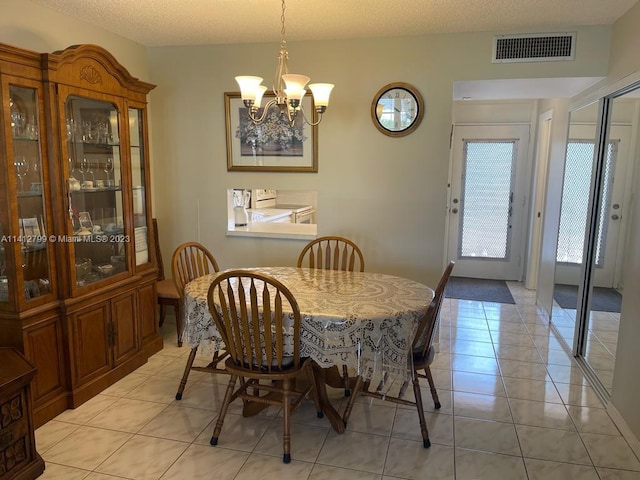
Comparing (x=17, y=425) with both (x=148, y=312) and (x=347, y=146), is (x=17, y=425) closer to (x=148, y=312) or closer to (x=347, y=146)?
(x=148, y=312)

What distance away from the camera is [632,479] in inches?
84.4

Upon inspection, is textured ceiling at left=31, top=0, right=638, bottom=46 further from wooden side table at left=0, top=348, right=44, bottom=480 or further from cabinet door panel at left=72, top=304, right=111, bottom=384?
wooden side table at left=0, top=348, right=44, bottom=480

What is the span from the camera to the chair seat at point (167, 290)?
363cm

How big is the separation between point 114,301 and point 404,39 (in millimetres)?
2689

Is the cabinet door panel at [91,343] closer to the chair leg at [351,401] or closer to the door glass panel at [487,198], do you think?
the chair leg at [351,401]

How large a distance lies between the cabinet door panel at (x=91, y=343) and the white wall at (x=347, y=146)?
127 cm

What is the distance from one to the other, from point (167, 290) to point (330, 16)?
2336 mm

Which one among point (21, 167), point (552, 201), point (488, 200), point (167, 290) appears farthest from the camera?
point (488, 200)

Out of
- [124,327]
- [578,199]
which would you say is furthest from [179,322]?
[578,199]

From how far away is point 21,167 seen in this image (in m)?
2.42

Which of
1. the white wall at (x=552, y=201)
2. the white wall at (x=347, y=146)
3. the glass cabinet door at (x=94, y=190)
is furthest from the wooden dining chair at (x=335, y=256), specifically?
the white wall at (x=552, y=201)

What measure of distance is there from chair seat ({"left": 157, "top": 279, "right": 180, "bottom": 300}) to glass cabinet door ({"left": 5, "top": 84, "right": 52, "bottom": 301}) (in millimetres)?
1118

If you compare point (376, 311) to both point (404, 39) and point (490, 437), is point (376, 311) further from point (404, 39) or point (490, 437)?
point (404, 39)

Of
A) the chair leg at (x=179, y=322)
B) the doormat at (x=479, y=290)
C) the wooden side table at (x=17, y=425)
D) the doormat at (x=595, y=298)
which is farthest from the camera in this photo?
the doormat at (x=479, y=290)
